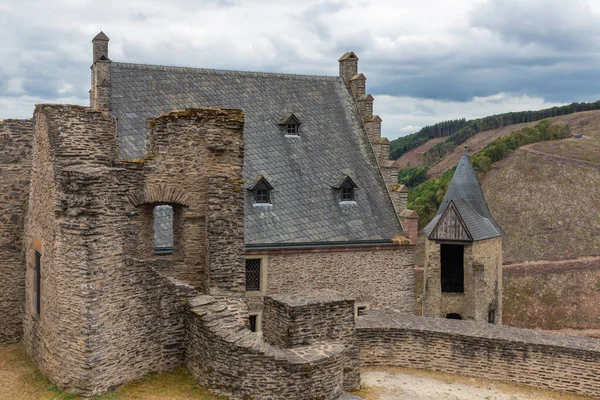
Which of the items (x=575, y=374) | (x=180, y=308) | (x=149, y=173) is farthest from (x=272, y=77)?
(x=575, y=374)

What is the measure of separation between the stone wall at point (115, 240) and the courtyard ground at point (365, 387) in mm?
255

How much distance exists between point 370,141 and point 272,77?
470 cm

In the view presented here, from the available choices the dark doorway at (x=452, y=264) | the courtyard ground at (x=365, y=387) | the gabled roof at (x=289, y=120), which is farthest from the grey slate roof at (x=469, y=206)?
the courtyard ground at (x=365, y=387)

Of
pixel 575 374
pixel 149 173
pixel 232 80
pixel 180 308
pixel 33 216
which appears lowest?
pixel 575 374

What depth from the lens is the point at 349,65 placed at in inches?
1008

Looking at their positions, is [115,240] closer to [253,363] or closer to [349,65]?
[253,363]

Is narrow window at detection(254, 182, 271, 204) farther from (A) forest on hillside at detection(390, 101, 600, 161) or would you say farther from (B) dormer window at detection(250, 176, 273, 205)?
(A) forest on hillside at detection(390, 101, 600, 161)

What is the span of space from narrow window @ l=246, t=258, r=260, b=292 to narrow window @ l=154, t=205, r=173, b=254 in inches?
104

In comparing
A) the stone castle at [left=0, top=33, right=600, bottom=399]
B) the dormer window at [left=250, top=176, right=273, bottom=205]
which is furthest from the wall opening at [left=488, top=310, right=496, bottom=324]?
the dormer window at [left=250, top=176, right=273, bottom=205]

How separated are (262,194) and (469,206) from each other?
32.3ft

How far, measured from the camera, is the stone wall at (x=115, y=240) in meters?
11.0

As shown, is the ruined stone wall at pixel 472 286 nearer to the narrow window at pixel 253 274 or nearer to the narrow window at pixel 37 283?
the narrow window at pixel 253 274

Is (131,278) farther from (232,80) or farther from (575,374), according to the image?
(232,80)

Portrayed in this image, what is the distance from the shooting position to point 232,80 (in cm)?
2338
